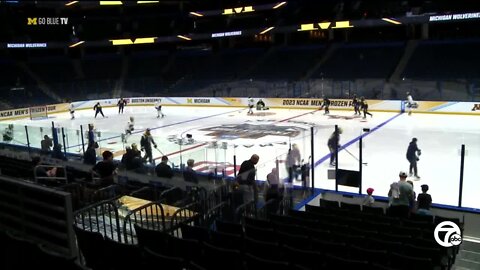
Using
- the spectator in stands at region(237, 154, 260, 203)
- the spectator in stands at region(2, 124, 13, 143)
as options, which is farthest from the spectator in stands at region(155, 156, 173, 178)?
the spectator in stands at region(2, 124, 13, 143)

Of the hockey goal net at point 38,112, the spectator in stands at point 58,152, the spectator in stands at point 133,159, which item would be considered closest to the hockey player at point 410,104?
the spectator in stands at point 133,159

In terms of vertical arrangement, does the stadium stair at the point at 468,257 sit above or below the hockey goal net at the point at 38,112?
below

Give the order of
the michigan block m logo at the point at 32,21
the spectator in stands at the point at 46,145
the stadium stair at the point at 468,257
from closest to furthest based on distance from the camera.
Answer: the stadium stair at the point at 468,257, the spectator in stands at the point at 46,145, the michigan block m logo at the point at 32,21

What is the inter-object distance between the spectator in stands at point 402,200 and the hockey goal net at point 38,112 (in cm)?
2764

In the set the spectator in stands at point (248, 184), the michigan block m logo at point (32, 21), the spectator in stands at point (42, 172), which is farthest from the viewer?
the michigan block m logo at point (32, 21)

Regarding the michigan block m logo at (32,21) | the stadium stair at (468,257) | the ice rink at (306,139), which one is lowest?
the stadium stair at (468,257)

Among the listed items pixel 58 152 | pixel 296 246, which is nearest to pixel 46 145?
pixel 58 152

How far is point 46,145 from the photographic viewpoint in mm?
A: 13633

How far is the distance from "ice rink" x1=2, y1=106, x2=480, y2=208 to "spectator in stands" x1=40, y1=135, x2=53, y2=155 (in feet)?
0.76

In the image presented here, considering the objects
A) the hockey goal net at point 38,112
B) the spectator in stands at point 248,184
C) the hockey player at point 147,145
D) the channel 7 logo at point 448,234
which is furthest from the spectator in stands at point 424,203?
the hockey goal net at point 38,112

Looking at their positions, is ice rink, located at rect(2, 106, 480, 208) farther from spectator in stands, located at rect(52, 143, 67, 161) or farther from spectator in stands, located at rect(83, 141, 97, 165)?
spectator in stands, located at rect(83, 141, 97, 165)

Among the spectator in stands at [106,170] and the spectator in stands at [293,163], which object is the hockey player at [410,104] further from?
the spectator in stands at [106,170]

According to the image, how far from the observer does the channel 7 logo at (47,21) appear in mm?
39312

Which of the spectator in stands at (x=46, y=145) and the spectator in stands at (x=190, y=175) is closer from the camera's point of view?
the spectator in stands at (x=190, y=175)
